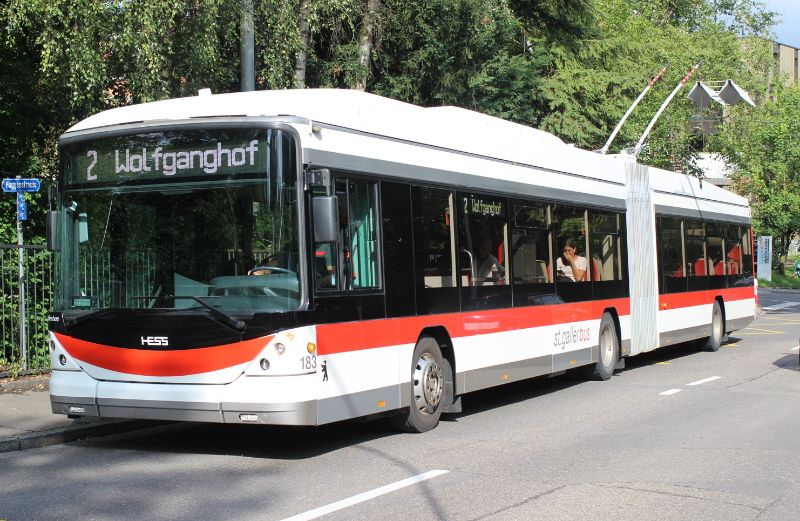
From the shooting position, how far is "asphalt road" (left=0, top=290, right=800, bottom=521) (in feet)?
23.5

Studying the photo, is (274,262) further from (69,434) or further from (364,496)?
(69,434)

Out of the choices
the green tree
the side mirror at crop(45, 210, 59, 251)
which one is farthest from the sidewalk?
the green tree

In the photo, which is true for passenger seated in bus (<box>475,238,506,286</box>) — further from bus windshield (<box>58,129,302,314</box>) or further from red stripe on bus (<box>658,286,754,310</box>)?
red stripe on bus (<box>658,286,754,310</box>)

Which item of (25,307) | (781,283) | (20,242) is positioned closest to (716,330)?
(25,307)

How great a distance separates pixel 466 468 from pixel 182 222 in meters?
3.23

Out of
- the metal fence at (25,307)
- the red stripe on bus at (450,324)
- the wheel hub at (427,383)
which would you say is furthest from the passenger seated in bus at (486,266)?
the metal fence at (25,307)

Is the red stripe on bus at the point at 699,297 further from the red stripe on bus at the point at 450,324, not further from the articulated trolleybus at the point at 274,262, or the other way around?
the articulated trolleybus at the point at 274,262

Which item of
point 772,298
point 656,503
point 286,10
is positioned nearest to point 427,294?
point 656,503

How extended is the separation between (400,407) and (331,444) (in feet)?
2.50

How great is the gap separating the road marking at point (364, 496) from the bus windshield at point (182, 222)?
1.76m

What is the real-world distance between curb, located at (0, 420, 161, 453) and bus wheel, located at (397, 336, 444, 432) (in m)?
2.85

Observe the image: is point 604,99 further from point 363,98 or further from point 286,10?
point 363,98

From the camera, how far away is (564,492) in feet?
25.1

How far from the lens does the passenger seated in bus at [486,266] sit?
11789 millimetres
